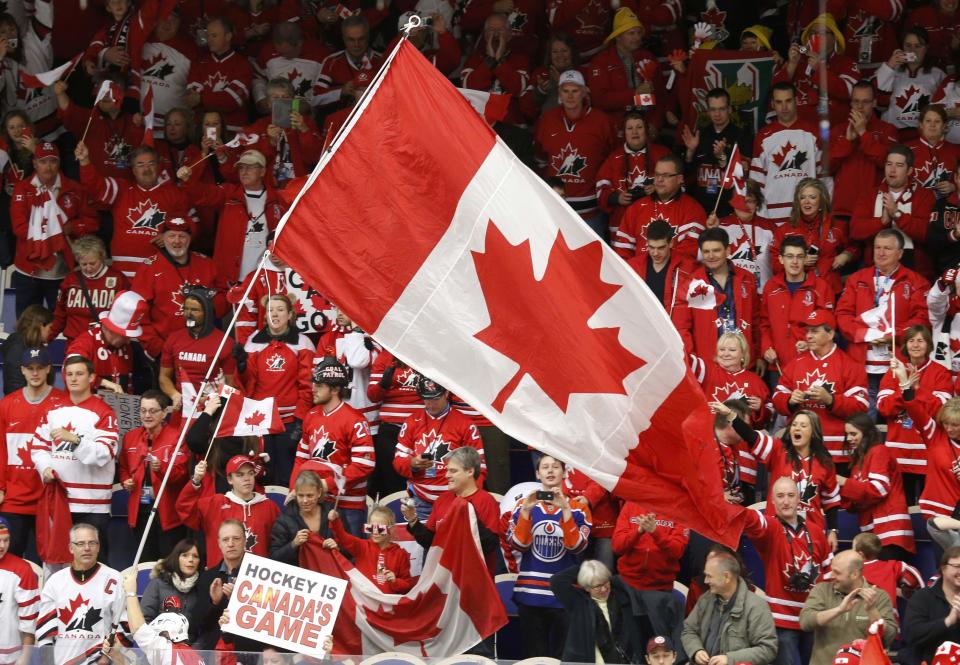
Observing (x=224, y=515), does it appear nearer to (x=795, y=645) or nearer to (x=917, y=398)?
(x=795, y=645)

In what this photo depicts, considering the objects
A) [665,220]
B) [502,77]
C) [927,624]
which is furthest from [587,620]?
[502,77]

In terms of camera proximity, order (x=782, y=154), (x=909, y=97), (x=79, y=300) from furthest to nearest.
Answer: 1. (x=909, y=97)
2. (x=782, y=154)
3. (x=79, y=300)

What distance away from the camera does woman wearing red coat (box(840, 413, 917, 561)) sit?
1075 centimetres

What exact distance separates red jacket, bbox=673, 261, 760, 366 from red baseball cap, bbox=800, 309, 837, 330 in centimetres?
48

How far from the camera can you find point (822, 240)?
42.0 feet

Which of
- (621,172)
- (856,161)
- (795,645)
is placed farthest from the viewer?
(621,172)

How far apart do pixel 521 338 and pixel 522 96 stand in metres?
7.86

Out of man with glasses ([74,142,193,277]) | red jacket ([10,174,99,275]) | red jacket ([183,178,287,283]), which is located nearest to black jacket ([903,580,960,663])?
red jacket ([183,178,287,283])

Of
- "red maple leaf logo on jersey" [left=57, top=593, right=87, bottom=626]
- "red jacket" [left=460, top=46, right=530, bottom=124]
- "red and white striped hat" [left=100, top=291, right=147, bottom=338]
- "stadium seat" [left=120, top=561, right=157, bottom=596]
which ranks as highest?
"red jacket" [left=460, top=46, right=530, bottom=124]

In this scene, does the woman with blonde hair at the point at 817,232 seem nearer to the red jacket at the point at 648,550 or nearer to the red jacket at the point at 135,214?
the red jacket at the point at 648,550

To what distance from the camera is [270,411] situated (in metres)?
11.4

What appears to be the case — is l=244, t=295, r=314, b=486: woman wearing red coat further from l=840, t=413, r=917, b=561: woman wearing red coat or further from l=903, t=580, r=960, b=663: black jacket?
l=903, t=580, r=960, b=663: black jacket

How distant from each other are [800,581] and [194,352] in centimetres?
465

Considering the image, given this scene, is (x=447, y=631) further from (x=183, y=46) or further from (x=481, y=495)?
(x=183, y=46)
